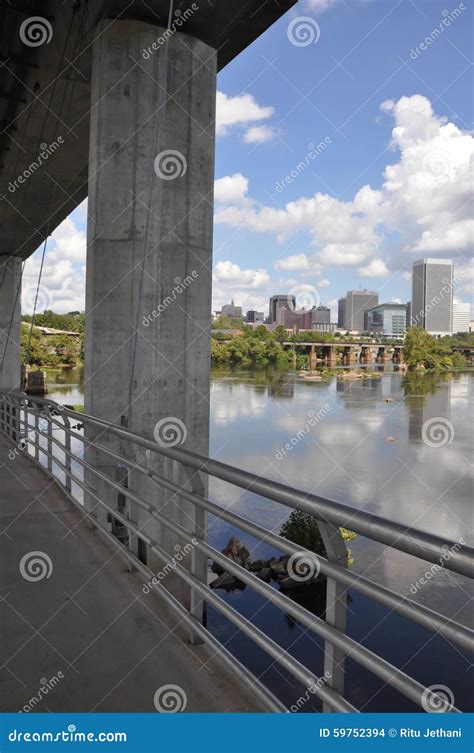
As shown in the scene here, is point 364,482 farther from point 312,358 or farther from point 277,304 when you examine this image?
point 277,304

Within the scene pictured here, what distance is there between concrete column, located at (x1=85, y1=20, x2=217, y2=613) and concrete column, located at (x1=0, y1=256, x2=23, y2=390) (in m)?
16.2

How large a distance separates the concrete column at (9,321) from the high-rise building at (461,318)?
84410mm

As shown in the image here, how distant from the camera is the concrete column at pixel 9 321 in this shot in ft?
69.5

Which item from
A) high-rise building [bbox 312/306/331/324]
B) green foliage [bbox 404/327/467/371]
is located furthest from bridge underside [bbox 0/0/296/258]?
high-rise building [bbox 312/306/331/324]

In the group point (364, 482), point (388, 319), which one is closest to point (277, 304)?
point (388, 319)

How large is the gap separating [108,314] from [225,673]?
4.16 m

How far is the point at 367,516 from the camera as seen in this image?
65.2 inches

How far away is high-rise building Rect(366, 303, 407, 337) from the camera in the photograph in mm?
124938

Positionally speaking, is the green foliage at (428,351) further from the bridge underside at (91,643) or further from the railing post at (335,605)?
the railing post at (335,605)

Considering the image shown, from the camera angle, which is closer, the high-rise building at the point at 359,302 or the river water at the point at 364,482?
the river water at the point at 364,482

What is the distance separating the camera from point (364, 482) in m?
35.2

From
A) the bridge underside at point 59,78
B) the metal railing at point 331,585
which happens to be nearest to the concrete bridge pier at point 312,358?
the bridge underside at point 59,78

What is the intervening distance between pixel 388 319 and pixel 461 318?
29.4 meters

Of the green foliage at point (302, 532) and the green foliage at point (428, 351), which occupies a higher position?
the green foliage at point (428, 351)
